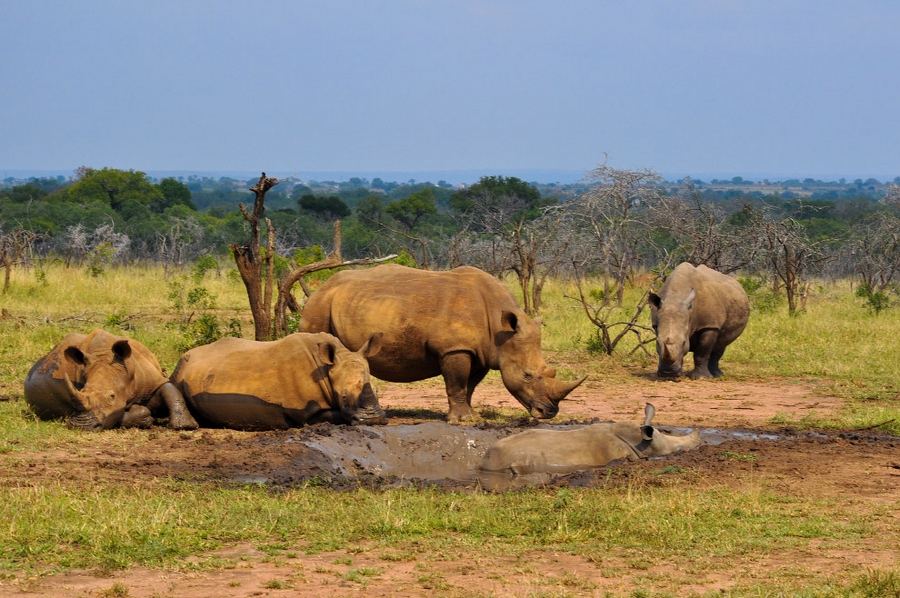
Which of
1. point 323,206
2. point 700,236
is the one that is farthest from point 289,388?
point 323,206

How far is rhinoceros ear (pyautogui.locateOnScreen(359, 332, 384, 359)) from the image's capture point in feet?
35.3

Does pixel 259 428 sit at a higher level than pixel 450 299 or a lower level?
lower

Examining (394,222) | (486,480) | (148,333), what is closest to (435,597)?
(486,480)

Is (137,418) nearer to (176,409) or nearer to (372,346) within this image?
(176,409)

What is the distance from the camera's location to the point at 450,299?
36.7ft

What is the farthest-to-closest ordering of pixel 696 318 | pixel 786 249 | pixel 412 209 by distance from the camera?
1. pixel 412 209
2. pixel 786 249
3. pixel 696 318

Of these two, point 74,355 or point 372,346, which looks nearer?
point 74,355

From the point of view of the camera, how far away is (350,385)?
10.3m

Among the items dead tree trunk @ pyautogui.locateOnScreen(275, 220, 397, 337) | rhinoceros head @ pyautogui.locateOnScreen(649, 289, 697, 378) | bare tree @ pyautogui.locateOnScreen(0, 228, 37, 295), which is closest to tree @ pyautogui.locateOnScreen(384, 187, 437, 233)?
bare tree @ pyautogui.locateOnScreen(0, 228, 37, 295)

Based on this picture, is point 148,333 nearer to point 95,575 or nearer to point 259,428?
point 259,428

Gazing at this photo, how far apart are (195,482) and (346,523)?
1.79 m

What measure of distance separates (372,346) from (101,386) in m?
2.49

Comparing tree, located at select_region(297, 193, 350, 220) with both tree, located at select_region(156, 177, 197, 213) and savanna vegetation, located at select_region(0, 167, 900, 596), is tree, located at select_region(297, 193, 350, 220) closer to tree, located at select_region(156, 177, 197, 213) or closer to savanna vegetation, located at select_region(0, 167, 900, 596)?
tree, located at select_region(156, 177, 197, 213)

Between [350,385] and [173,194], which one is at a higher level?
[173,194]
